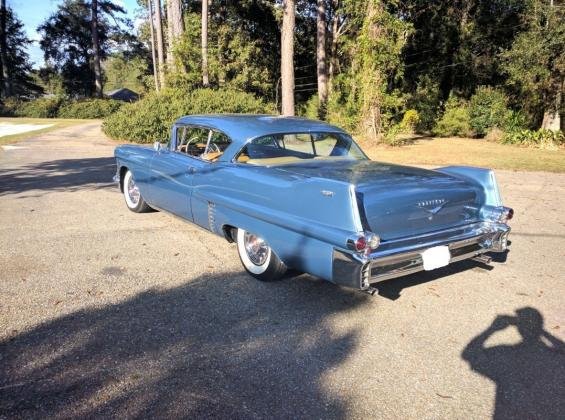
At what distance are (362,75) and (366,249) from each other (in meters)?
13.3

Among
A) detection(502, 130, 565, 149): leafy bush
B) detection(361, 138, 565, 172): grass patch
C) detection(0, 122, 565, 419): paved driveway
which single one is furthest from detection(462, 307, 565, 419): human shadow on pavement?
detection(502, 130, 565, 149): leafy bush

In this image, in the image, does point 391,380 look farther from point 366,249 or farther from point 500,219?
point 500,219

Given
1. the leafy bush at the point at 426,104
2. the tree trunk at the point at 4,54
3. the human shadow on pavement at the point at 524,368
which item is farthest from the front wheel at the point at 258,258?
the tree trunk at the point at 4,54

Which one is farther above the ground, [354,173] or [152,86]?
[152,86]

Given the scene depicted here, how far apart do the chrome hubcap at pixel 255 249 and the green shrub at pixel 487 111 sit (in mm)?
18828

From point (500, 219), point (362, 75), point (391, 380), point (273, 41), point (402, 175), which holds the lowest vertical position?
point (391, 380)

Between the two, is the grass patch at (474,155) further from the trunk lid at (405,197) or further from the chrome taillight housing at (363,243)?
the chrome taillight housing at (363,243)

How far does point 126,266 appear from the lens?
4.64 m

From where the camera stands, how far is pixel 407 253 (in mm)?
3510

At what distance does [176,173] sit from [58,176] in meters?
6.30

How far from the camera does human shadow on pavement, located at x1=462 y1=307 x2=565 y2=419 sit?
257 centimetres

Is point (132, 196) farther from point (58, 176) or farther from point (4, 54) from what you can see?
point (4, 54)

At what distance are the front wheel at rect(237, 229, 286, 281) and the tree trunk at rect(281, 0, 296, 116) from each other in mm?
14408

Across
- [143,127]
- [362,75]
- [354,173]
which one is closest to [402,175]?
[354,173]
